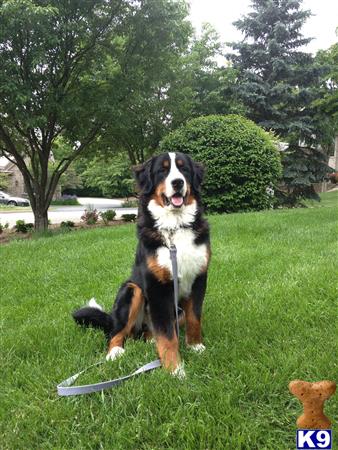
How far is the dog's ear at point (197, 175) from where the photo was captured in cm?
276

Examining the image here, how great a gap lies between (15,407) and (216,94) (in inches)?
594

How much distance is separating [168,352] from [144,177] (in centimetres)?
117

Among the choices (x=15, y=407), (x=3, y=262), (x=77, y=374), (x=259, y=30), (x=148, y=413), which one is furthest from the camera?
(x=259, y=30)

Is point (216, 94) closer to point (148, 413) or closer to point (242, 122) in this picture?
point (242, 122)

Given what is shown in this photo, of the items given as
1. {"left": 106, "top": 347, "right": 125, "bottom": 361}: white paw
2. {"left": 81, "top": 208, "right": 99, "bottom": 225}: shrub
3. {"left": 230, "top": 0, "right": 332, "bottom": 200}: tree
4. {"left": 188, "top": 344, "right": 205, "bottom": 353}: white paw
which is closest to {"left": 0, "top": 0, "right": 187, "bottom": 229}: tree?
{"left": 81, "top": 208, "right": 99, "bottom": 225}: shrub

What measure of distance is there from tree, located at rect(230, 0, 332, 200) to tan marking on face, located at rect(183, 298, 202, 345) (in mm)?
14872

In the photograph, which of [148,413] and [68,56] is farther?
[68,56]

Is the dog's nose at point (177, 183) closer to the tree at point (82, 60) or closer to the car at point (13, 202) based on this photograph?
the tree at point (82, 60)

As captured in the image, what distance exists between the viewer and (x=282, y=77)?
16.9 meters

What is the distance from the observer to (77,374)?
2283 millimetres

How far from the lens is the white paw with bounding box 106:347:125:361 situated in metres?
2.47

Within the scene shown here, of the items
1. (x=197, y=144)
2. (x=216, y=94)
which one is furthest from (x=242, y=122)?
(x=216, y=94)

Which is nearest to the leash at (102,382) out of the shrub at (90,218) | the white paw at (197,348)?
the white paw at (197,348)

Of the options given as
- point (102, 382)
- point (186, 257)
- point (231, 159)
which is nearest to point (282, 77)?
point (231, 159)
